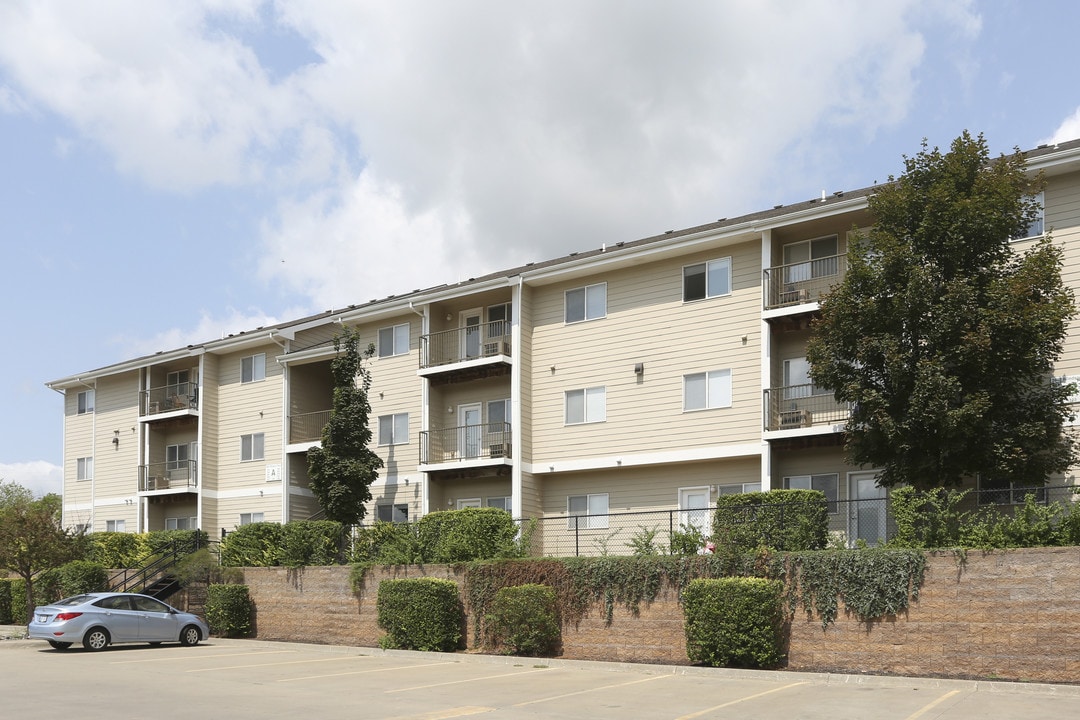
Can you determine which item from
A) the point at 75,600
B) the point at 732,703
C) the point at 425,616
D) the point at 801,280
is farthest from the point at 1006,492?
the point at 75,600

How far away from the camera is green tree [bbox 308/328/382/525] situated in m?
32.5

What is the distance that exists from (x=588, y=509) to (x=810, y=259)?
9.14 m

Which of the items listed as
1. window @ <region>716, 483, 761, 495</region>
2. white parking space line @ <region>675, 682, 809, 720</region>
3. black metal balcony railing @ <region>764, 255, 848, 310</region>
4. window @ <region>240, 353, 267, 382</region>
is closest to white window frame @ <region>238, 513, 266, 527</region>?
window @ <region>240, 353, 267, 382</region>

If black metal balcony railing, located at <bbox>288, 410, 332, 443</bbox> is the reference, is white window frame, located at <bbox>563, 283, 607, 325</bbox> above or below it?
above

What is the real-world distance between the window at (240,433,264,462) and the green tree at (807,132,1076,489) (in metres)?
22.7

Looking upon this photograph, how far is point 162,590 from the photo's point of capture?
31609 mm

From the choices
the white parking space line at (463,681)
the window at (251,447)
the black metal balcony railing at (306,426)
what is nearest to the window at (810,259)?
the white parking space line at (463,681)

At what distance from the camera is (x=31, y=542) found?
102 ft

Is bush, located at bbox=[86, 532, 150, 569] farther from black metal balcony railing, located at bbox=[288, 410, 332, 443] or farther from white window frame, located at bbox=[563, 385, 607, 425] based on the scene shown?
white window frame, located at bbox=[563, 385, 607, 425]

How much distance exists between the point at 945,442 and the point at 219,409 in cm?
2773

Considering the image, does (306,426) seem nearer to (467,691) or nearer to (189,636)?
(189,636)

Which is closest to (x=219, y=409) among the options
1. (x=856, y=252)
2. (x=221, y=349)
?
(x=221, y=349)

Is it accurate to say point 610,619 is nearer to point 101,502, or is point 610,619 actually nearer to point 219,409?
point 219,409

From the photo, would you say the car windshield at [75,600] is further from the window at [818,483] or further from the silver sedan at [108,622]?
the window at [818,483]
